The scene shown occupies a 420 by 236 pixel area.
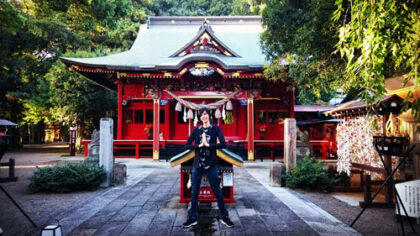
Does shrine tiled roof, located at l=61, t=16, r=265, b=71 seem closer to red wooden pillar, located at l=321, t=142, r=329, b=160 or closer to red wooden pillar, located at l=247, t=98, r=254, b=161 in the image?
red wooden pillar, located at l=247, t=98, r=254, b=161

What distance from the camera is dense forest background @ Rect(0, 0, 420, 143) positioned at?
9.92ft

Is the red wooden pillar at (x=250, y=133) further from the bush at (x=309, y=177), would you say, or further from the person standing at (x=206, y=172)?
the person standing at (x=206, y=172)

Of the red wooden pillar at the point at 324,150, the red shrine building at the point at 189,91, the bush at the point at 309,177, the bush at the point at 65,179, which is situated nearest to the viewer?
Result: the bush at the point at 65,179

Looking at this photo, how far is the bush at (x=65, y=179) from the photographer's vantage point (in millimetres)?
6754

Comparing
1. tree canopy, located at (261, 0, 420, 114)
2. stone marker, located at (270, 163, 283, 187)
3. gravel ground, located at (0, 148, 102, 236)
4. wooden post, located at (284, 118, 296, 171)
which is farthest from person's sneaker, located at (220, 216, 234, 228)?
wooden post, located at (284, 118, 296, 171)

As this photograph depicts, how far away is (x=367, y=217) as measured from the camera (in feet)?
15.6

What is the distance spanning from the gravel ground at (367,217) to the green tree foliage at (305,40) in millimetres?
3259

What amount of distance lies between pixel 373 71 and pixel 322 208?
3.40m

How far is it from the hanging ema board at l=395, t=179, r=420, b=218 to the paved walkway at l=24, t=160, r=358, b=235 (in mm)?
952

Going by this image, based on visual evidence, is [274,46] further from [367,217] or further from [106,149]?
[106,149]

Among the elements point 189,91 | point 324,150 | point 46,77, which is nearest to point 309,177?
point 324,150

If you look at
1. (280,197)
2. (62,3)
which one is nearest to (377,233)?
(280,197)

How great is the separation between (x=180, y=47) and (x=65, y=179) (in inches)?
532

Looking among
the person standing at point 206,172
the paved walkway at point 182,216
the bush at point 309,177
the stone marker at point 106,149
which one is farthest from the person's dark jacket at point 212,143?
the stone marker at point 106,149
